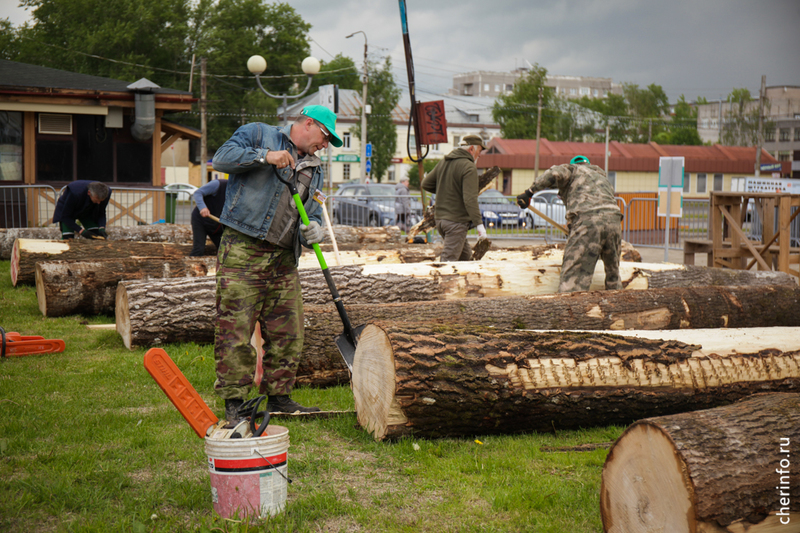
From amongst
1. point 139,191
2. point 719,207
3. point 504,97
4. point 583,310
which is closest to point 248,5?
point 504,97

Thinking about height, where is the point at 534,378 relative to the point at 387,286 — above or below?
below

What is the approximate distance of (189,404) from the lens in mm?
3051

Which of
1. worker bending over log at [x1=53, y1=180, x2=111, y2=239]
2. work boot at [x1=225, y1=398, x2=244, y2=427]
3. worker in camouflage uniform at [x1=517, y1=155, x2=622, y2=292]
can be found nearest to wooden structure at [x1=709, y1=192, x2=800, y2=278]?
worker in camouflage uniform at [x1=517, y1=155, x2=622, y2=292]

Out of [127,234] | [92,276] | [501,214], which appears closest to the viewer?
[92,276]

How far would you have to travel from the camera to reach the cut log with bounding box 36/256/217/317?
7.41m

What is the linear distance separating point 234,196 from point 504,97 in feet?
195

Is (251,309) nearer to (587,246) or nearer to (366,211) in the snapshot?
(587,246)

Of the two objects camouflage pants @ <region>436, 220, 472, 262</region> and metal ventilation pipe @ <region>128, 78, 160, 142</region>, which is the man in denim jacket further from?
metal ventilation pipe @ <region>128, 78, 160, 142</region>

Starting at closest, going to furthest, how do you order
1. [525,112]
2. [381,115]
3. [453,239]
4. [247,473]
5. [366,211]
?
[247,473] < [453,239] < [366,211] < [381,115] < [525,112]

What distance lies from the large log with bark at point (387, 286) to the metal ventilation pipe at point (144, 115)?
10.7 m

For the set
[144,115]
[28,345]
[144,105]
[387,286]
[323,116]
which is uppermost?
[144,105]

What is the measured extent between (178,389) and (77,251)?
654 cm

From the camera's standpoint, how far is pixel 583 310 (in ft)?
18.1

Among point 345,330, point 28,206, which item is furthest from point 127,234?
point 345,330
